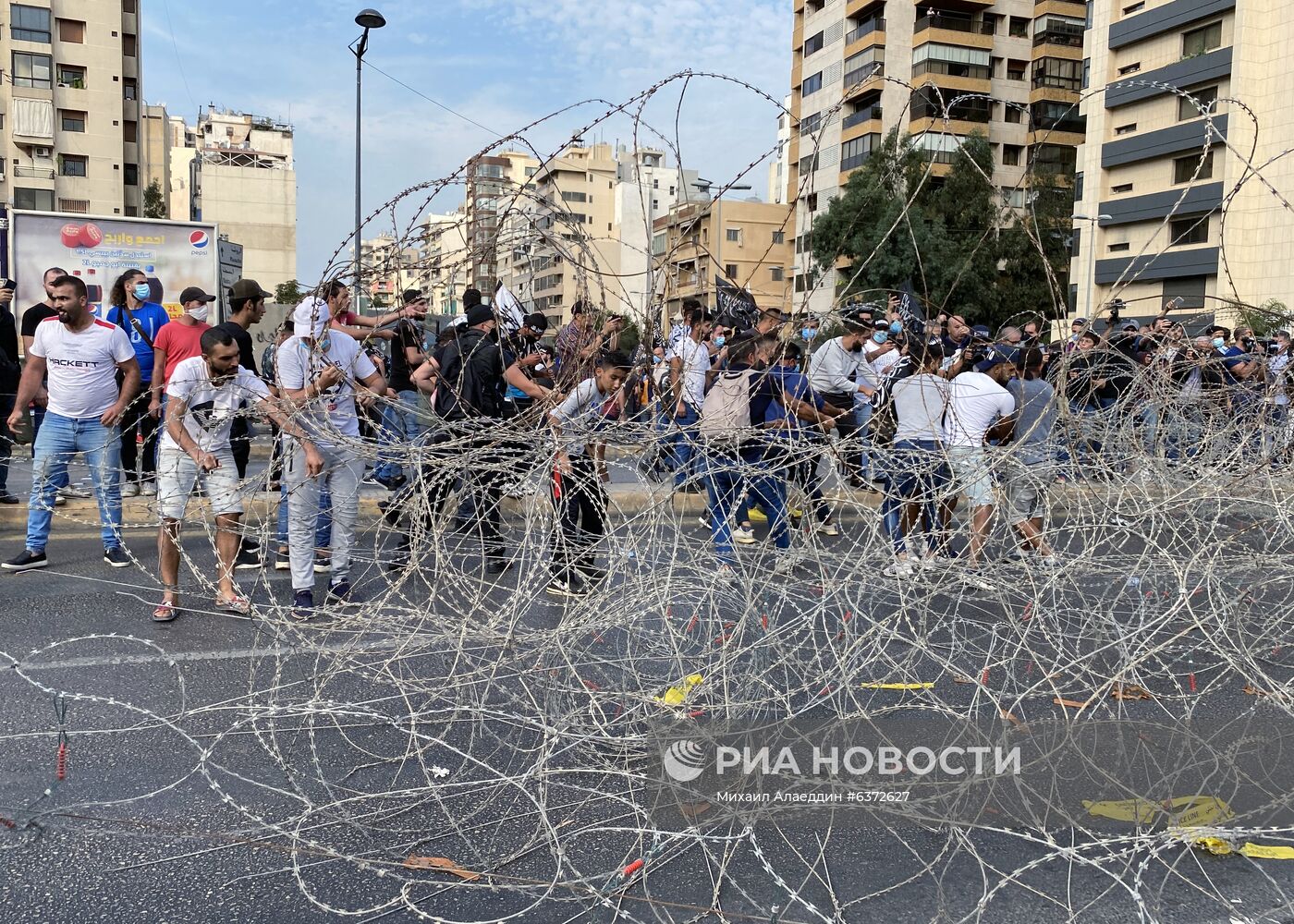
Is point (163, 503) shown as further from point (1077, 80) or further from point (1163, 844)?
point (1077, 80)

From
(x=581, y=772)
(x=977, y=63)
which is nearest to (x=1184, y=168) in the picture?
(x=977, y=63)

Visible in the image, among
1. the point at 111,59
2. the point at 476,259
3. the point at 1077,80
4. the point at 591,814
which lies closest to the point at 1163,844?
the point at 591,814

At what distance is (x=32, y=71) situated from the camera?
5031 centimetres

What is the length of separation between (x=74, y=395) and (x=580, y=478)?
386 cm

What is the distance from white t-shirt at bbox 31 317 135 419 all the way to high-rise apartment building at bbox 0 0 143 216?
52.6 m

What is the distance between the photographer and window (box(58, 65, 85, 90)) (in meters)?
51.3

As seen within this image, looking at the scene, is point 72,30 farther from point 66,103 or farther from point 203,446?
point 203,446

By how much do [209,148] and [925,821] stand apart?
103079 millimetres

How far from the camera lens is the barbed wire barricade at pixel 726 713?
2.78 meters

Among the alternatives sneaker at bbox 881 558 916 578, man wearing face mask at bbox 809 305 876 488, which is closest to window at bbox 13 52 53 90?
man wearing face mask at bbox 809 305 876 488

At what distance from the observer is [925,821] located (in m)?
2.98

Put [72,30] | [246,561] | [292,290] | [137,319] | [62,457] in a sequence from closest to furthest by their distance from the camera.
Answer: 1. [292,290]
2. [62,457]
3. [246,561]
4. [137,319]
5. [72,30]

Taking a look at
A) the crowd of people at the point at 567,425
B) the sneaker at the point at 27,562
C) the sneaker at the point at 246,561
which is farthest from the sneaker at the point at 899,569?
the sneaker at the point at 27,562

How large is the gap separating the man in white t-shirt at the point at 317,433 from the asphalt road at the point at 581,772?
1.01 m
